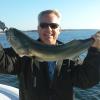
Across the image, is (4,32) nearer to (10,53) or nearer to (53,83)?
(10,53)

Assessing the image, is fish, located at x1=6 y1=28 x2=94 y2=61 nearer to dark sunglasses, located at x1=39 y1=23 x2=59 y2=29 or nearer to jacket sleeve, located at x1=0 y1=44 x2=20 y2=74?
dark sunglasses, located at x1=39 y1=23 x2=59 y2=29

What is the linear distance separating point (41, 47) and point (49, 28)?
52 centimetres

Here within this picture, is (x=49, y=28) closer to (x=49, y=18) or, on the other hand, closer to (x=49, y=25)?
(x=49, y=25)

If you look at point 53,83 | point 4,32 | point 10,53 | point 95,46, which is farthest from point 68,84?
point 4,32

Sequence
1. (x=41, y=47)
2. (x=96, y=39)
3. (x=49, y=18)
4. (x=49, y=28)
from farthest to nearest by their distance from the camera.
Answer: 1. (x=49, y=18)
2. (x=49, y=28)
3. (x=96, y=39)
4. (x=41, y=47)

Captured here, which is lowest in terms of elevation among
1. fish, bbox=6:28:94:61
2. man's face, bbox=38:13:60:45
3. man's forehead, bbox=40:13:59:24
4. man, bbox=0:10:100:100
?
man, bbox=0:10:100:100

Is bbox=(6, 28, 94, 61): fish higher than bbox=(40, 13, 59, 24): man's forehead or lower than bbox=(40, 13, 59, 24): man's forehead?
lower

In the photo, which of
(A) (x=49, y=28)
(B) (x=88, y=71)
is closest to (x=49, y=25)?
(A) (x=49, y=28)

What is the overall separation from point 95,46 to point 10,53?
52.1 inches

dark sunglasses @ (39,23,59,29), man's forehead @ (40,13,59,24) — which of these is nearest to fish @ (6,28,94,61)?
dark sunglasses @ (39,23,59,29)

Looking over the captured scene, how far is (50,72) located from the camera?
4.73m

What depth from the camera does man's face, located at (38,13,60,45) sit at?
4535 mm

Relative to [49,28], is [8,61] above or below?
below

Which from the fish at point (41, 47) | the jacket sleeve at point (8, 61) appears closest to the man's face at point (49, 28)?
the fish at point (41, 47)
